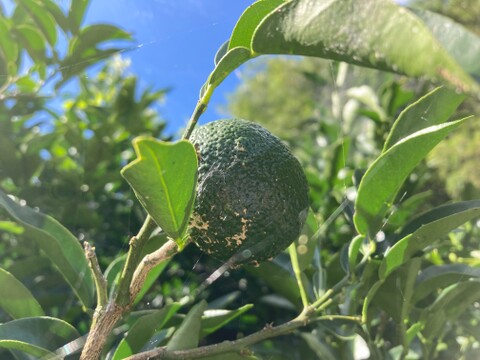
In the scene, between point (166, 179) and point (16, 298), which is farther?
point (16, 298)

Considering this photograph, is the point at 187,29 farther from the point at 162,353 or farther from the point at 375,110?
the point at 375,110

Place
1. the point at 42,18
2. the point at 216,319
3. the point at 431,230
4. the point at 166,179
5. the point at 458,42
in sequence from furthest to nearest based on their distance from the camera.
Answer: the point at 42,18, the point at 216,319, the point at 431,230, the point at 166,179, the point at 458,42

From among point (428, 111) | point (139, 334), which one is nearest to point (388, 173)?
point (428, 111)

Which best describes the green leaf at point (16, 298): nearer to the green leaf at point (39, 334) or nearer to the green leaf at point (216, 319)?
the green leaf at point (39, 334)

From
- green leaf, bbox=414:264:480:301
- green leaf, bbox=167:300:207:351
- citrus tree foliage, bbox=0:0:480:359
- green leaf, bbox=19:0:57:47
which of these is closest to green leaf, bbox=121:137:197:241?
citrus tree foliage, bbox=0:0:480:359

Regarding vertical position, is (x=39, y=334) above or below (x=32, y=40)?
below

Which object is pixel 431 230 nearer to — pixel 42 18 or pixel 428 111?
pixel 428 111

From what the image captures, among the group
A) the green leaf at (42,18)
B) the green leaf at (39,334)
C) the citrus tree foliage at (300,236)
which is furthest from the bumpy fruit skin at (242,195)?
the green leaf at (42,18)

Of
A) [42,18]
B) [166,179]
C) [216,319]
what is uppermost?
[42,18]

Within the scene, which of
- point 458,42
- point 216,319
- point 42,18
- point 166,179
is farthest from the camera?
point 42,18
